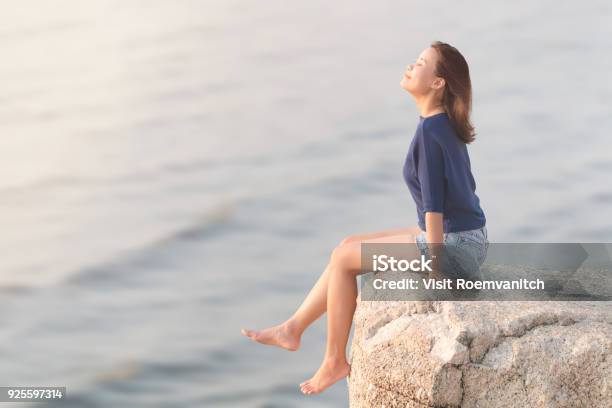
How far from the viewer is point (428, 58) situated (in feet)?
18.1

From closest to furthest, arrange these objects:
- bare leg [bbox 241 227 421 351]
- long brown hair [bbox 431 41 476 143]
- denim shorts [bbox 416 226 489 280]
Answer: denim shorts [bbox 416 226 489 280] < long brown hair [bbox 431 41 476 143] < bare leg [bbox 241 227 421 351]

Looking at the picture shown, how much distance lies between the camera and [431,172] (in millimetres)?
5348

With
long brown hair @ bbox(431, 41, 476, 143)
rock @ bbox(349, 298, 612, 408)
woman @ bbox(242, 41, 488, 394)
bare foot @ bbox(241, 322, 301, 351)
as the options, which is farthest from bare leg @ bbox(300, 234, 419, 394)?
long brown hair @ bbox(431, 41, 476, 143)

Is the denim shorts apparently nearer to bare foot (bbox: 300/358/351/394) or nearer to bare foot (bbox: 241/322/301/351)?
bare foot (bbox: 300/358/351/394)

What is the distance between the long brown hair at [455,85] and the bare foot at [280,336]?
44.3 inches

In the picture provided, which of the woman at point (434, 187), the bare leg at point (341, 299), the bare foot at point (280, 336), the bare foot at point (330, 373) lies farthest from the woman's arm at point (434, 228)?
the bare foot at point (280, 336)

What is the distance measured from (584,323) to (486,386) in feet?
1.47

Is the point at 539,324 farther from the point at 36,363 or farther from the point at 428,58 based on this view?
the point at 36,363

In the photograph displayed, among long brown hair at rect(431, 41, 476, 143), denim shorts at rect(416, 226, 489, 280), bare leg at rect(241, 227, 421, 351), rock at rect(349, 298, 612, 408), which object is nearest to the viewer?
rock at rect(349, 298, 612, 408)

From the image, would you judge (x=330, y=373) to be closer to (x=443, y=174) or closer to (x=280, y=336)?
(x=280, y=336)

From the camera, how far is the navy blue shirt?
5.35 meters

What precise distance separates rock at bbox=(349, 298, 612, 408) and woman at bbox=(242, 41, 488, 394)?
400mm

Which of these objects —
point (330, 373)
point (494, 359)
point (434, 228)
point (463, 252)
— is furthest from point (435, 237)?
point (330, 373)

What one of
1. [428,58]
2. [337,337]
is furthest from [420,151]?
[337,337]
